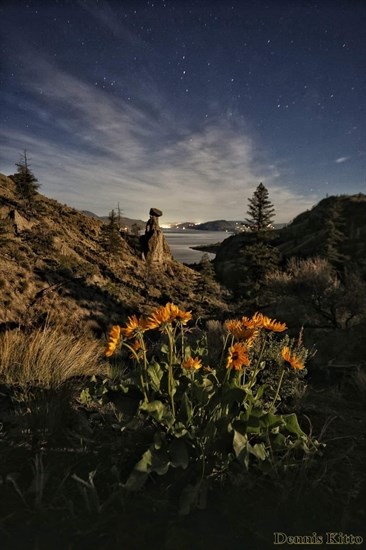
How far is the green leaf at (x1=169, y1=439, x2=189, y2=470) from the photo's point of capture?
1.99 meters

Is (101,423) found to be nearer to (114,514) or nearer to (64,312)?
(114,514)

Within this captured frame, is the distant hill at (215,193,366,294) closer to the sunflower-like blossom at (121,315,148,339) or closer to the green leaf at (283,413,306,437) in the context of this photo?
the green leaf at (283,413,306,437)

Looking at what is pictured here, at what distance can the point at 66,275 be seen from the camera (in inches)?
1195

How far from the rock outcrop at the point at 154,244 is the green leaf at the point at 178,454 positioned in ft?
182

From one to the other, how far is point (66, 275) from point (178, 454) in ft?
99.0

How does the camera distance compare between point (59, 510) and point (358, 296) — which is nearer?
point (59, 510)

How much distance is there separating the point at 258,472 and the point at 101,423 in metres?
1.47

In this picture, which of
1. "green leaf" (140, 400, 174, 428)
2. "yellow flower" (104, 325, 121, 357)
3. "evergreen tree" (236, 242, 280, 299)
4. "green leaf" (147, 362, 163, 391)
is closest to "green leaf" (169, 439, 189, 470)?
"green leaf" (140, 400, 174, 428)

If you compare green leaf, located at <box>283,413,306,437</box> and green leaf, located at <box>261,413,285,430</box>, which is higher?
green leaf, located at <box>261,413,285,430</box>

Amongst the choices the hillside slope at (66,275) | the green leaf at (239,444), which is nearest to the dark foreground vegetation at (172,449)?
the green leaf at (239,444)

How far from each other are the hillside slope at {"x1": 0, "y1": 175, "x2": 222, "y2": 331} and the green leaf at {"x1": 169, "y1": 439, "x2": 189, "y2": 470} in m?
18.6

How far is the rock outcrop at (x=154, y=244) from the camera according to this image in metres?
60.1

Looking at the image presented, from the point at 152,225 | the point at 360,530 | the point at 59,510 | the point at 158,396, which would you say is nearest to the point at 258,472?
the point at 360,530

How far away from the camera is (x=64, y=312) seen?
24.9 metres
